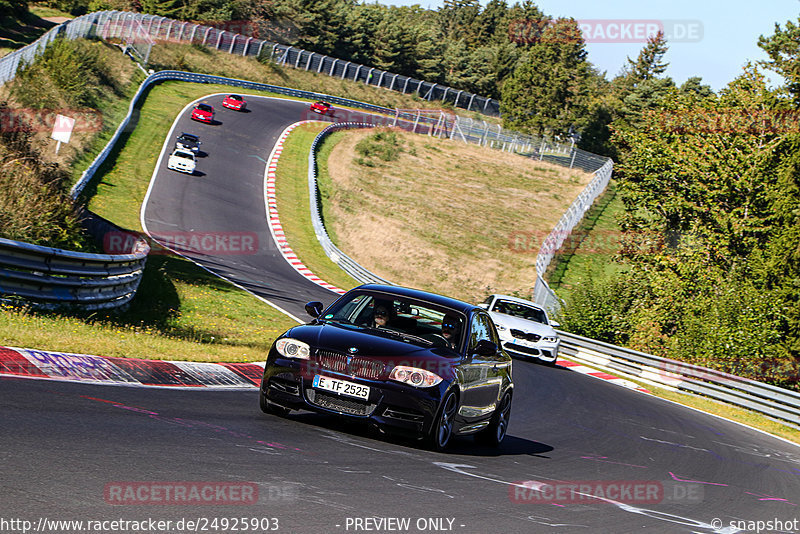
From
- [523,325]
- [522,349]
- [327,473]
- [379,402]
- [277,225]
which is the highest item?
[379,402]

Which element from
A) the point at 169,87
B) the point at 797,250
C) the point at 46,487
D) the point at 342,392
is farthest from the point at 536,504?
the point at 169,87

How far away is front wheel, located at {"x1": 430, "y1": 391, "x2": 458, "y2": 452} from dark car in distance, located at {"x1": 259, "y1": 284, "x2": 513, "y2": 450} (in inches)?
0.5

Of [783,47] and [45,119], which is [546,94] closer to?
[783,47]

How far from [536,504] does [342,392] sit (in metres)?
2.02

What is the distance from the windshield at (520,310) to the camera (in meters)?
23.2

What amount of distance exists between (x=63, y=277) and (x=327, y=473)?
343 inches

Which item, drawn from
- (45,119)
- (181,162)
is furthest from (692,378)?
(181,162)

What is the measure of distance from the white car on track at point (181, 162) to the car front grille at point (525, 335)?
26335mm

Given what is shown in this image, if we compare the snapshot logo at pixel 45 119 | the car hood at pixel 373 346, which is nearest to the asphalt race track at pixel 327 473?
the car hood at pixel 373 346

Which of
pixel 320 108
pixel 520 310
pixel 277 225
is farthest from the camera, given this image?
pixel 320 108

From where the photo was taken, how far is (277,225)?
132 feet
